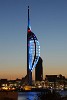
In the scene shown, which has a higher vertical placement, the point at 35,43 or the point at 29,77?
the point at 35,43

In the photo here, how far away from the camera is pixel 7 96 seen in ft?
77.0

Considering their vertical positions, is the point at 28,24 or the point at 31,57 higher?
the point at 28,24

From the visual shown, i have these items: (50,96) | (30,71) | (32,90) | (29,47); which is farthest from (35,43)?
(50,96)

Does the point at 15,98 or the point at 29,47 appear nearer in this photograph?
the point at 15,98

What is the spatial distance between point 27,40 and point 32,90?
27841 mm

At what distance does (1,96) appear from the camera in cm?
2389

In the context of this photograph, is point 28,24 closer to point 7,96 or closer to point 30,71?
point 30,71

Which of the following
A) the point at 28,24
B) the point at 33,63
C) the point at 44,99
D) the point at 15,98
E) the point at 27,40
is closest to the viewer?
the point at 15,98

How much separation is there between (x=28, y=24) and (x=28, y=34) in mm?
10487

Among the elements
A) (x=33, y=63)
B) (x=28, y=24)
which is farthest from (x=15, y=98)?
(x=28, y=24)

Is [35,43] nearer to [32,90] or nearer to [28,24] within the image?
[28,24]

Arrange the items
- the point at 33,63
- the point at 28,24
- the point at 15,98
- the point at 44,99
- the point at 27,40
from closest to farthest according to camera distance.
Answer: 1. the point at 15,98
2. the point at 44,99
3. the point at 33,63
4. the point at 27,40
5. the point at 28,24

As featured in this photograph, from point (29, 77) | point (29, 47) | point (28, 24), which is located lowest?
point (29, 77)

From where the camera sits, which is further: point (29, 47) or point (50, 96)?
point (29, 47)
